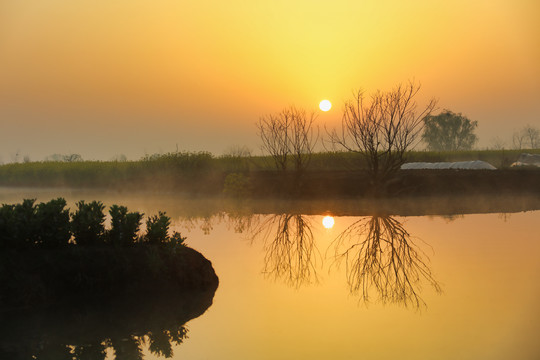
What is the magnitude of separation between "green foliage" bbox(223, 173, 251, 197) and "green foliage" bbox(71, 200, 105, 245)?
59.0 ft

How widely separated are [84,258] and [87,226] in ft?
2.21

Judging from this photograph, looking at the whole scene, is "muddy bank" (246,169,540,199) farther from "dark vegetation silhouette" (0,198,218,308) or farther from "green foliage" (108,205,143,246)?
"green foliage" (108,205,143,246)

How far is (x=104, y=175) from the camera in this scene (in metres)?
39.3

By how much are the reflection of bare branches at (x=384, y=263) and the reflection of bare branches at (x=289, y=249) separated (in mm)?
671

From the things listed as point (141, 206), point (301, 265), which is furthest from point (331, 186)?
point (301, 265)

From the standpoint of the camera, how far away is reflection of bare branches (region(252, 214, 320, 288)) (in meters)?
9.84

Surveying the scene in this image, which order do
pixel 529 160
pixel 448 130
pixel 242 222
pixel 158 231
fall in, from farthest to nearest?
pixel 448 130, pixel 529 160, pixel 242 222, pixel 158 231

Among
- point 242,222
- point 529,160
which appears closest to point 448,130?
point 529,160

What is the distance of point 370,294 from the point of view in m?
8.34

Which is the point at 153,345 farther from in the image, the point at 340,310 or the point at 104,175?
the point at 104,175

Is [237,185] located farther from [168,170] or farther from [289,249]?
[289,249]

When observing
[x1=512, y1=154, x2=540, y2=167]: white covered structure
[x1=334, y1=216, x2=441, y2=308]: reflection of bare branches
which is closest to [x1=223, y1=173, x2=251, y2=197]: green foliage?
[x1=334, y1=216, x2=441, y2=308]: reflection of bare branches

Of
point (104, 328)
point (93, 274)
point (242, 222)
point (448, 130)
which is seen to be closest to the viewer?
point (104, 328)

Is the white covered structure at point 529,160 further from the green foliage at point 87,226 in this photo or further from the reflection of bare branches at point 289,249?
the green foliage at point 87,226
